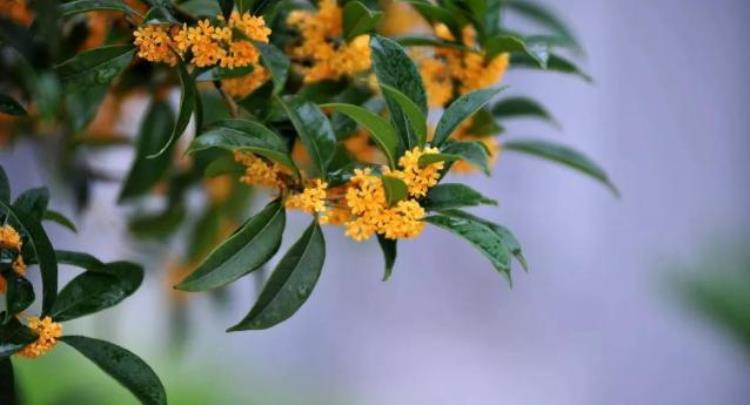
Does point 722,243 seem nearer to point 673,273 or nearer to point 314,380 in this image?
point 673,273

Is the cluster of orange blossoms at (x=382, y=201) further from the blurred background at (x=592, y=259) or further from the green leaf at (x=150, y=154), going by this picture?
the blurred background at (x=592, y=259)

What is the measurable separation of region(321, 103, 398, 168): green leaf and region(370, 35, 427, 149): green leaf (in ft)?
0.04

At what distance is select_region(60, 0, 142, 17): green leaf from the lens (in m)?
0.53

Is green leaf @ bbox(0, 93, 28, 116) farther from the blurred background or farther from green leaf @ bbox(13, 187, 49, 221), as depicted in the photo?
the blurred background

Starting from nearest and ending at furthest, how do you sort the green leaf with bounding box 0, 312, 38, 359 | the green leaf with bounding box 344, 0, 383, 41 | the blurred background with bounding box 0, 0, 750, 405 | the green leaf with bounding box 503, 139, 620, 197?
the green leaf with bounding box 0, 312, 38, 359
the green leaf with bounding box 344, 0, 383, 41
the green leaf with bounding box 503, 139, 620, 197
the blurred background with bounding box 0, 0, 750, 405

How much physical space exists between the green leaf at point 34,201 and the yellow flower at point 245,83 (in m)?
0.13

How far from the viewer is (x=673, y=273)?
76.1 inches

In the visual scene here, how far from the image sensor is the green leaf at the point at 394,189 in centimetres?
53

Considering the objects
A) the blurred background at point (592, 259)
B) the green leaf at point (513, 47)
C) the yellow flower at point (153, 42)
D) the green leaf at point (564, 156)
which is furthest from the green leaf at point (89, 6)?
the blurred background at point (592, 259)

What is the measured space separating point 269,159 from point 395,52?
0.10 meters

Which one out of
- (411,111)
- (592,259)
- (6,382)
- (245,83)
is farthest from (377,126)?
(592,259)

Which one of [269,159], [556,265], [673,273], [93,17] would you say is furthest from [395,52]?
[556,265]

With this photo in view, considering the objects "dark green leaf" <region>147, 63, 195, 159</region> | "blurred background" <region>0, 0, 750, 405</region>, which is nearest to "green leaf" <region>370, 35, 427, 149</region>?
"dark green leaf" <region>147, 63, 195, 159</region>

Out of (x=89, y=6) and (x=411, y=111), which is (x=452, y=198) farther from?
(x=89, y=6)
